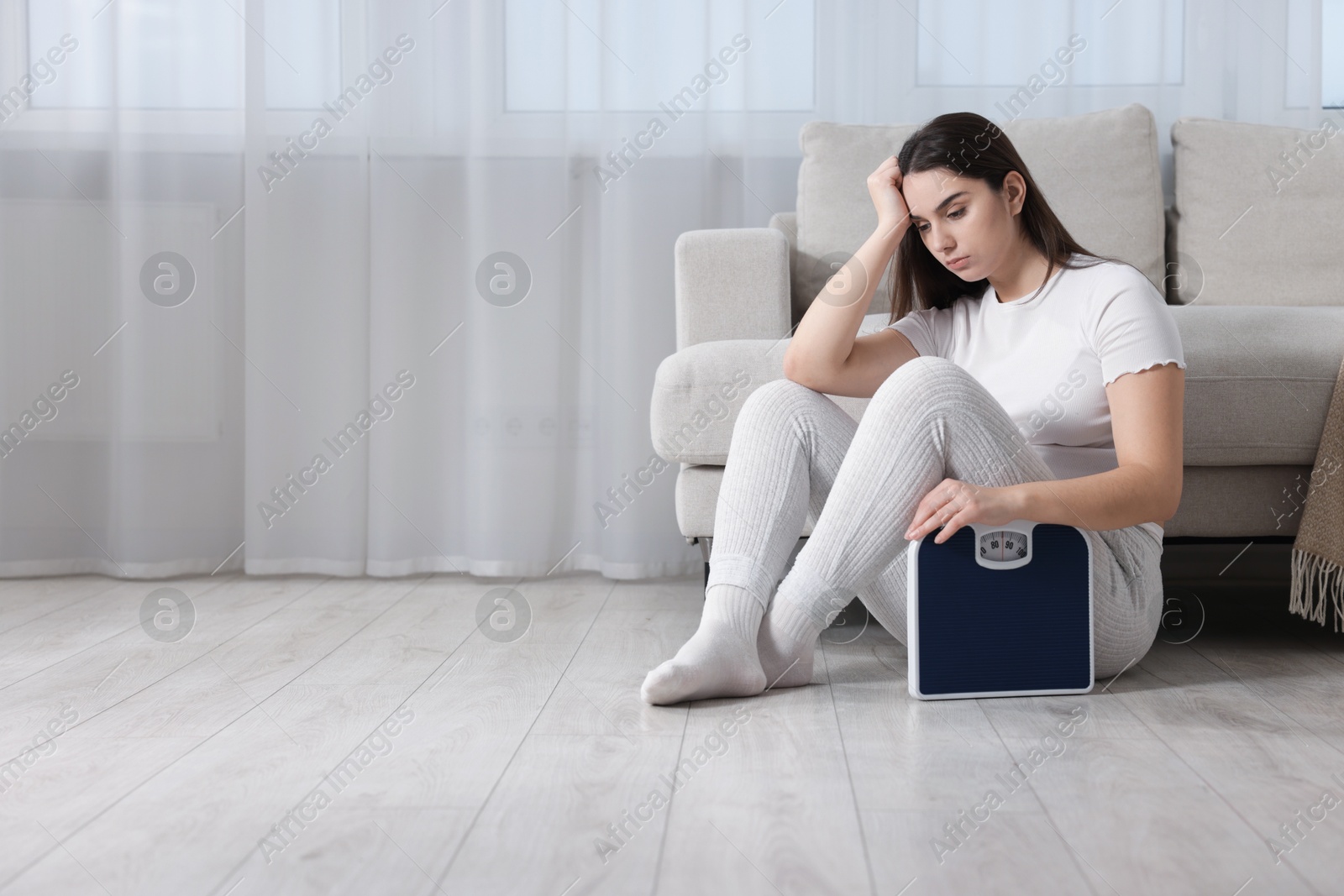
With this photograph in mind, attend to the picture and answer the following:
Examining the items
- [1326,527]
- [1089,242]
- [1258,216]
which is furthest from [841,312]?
[1258,216]

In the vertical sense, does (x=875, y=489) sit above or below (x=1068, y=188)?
below

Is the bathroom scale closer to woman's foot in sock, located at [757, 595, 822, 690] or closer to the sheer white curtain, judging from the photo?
woman's foot in sock, located at [757, 595, 822, 690]

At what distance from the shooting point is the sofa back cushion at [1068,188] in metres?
1.95

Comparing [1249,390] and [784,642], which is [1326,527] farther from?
[784,642]

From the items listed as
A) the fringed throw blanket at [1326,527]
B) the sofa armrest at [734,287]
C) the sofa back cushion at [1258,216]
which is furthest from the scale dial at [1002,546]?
the sofa back cushion at [1258,216]

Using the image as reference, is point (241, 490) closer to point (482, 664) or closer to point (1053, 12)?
point (482, 664)

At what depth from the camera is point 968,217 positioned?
1.25m

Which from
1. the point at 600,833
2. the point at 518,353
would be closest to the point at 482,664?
the point at 600,833

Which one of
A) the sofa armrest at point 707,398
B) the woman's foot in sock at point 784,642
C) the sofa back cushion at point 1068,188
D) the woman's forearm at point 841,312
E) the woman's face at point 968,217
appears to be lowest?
the woman's foot in sock at point 784,642

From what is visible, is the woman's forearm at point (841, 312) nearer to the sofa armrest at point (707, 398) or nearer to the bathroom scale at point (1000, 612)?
the sofa armrest at point (707, 398)

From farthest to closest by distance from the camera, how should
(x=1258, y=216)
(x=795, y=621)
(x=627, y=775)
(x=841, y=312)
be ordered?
(x=1258, y=216)
(x=841, y=312)
(x=795, y=621)
(x=627, y=775)

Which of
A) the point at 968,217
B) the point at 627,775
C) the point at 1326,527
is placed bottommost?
the point at 627,775

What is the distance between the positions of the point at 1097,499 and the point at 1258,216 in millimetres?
1133

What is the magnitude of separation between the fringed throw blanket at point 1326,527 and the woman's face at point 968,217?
52cm
